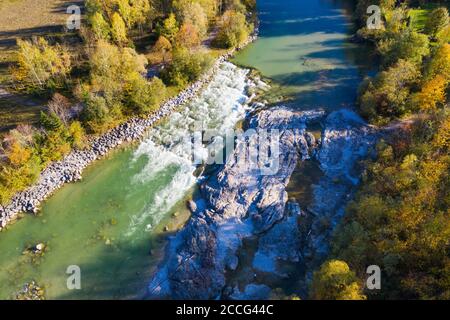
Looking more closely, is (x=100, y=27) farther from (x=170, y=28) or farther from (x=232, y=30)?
(x=232, y=30)

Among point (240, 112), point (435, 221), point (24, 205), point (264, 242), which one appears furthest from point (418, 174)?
point (24, 205)

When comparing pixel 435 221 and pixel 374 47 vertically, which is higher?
pixel 374 47

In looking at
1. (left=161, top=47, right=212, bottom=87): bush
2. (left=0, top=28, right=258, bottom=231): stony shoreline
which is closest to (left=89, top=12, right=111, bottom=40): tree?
(left=161, top=47, right=212, bottom=87): bush

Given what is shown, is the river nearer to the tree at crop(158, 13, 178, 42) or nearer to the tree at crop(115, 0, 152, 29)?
the tree at crop(158, 13, 178, 42)
